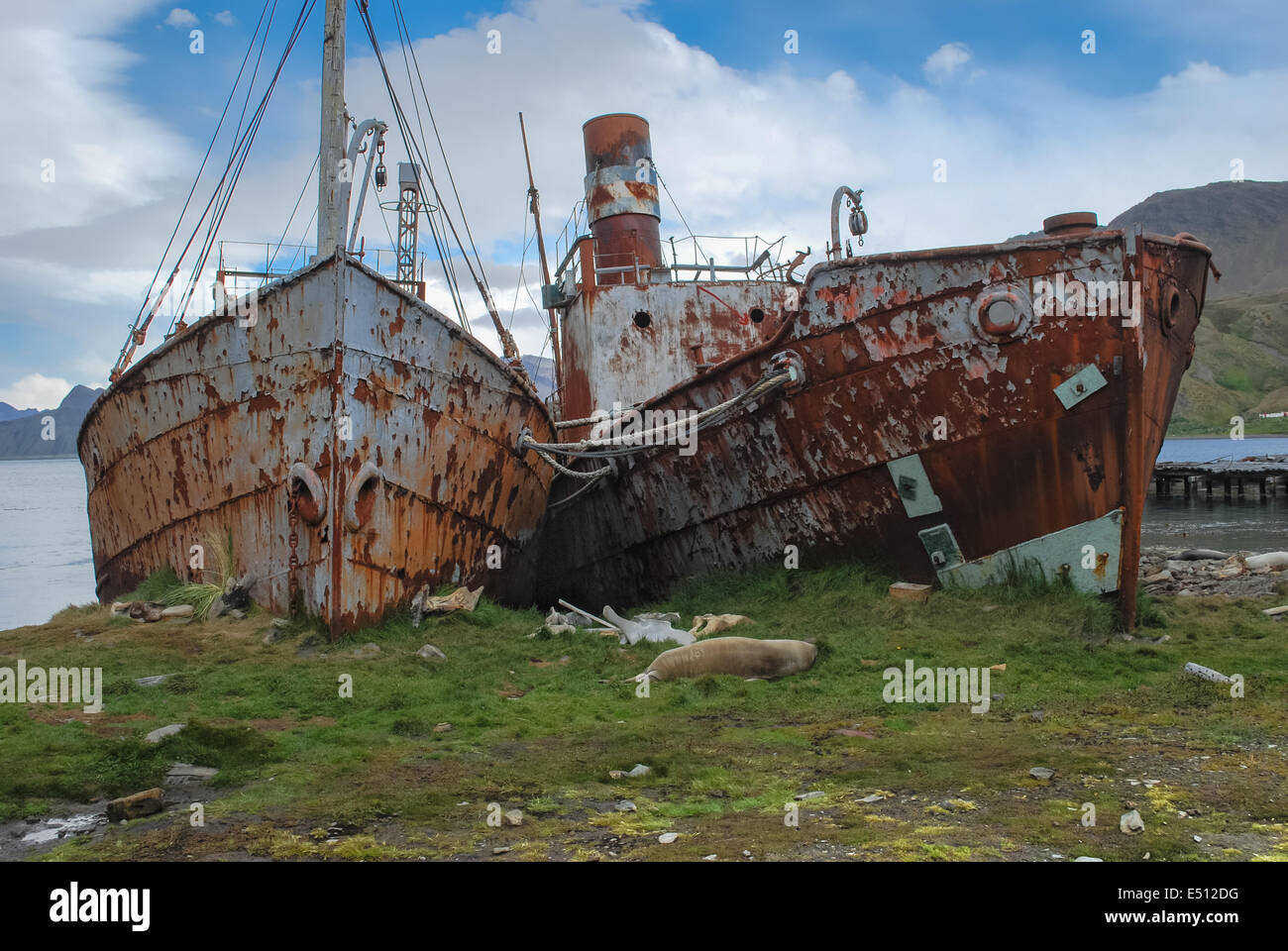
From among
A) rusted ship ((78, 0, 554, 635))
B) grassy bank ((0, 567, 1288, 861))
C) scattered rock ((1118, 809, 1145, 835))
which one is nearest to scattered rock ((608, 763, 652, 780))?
grassy bank ((0, 567, 1288, 861))

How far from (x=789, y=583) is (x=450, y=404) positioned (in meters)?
3.60

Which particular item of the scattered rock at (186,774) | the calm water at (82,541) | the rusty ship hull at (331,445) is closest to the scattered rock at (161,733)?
the scattered rock at (186,774)

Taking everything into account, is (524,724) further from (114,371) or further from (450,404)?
(114,371)

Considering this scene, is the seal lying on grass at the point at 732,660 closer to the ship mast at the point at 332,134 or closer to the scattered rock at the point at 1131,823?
the scattered rock at the point at 1131,823

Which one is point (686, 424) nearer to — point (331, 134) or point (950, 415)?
point (950, 415)

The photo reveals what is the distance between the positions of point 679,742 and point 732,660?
1626 millimetres

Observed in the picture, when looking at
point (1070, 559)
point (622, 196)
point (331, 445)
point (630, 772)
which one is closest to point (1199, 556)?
point (1070, 559)

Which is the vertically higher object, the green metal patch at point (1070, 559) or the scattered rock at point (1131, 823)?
the green metal patch at point (1070, 559)

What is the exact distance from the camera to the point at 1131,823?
3326 mm

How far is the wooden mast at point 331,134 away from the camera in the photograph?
825 centimetres

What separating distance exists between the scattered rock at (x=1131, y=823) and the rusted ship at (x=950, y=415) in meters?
4.42

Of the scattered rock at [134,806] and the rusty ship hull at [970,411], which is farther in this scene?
the rusty ship hull at [970,411]
